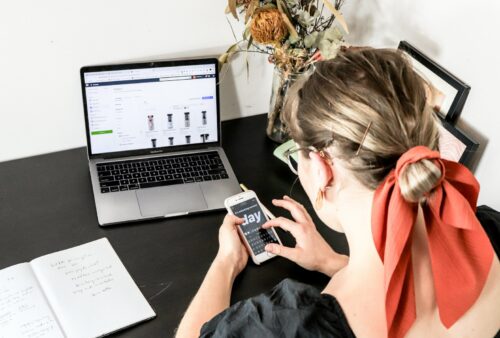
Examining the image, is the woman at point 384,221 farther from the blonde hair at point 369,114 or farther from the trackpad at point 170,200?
the trackpad at point 170,200

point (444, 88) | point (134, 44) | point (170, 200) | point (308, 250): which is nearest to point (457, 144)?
point (444, 88)

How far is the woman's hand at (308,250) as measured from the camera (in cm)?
111

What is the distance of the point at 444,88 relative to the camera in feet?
4.09

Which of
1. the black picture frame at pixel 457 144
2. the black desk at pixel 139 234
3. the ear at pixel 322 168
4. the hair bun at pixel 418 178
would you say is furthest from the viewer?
the black picture frame at pixel 457 144

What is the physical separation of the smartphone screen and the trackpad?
10cm

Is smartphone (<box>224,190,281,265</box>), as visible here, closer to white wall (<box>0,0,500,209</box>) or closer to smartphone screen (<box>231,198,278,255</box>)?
smartphone screen (<box>231,198,278,255</box>)

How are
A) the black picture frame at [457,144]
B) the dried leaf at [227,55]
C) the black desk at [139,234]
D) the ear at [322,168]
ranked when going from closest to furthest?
the ear at [322,168], the black desk at [139,234], the black picture frame at [457,144], the dried leaf at [227,55]

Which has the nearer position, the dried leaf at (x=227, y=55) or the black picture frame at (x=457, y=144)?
the black picture frame at (x=457, y=144)

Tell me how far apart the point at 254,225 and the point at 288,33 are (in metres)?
0.45

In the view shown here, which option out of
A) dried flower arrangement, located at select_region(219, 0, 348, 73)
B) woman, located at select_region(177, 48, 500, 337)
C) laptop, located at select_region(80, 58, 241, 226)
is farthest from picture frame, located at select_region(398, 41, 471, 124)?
laptop, located at select_region(80, 58, 241, 226)

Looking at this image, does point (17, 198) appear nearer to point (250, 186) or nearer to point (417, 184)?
point (250, 186)

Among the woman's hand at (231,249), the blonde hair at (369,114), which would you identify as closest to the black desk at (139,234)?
the woman's hand at (231,249)

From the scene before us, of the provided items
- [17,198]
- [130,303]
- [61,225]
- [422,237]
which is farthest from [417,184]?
[17,198]

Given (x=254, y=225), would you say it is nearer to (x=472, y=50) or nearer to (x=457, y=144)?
(x=457, y=144)
